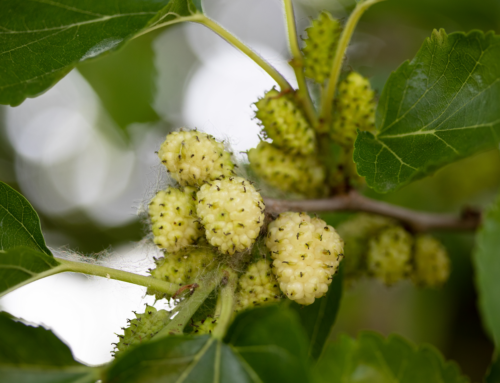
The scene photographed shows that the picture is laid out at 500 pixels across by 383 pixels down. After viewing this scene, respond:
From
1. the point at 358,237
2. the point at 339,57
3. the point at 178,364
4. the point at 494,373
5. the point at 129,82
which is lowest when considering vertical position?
the point at 494,373

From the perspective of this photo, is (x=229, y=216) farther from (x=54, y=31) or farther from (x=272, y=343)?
(x=54, y=31)

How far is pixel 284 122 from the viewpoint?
959 millimetres

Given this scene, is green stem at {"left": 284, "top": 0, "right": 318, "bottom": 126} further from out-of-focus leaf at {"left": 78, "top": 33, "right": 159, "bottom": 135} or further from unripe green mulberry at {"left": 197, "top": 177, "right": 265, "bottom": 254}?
out-of-focus leaf at {"left": 78, "top": 33, "right": 159, "bottom": 135}

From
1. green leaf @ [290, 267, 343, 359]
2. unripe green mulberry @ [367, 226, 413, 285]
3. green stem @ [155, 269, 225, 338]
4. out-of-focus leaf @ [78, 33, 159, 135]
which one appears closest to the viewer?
green stem @ [155, 269, 225, 338]

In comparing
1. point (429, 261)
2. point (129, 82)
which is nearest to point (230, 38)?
point (429, 261)

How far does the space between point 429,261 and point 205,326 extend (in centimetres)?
69

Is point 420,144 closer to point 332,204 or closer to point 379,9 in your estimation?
point 332,204

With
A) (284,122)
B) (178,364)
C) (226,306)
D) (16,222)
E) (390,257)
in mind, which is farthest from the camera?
(390,257)

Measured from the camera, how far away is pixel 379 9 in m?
1.91

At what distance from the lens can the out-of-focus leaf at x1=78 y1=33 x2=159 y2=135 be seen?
5.77ft

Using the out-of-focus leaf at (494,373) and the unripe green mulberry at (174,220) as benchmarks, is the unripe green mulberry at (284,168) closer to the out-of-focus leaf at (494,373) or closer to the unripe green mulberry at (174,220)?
the unripe green mulberry at (174,220)

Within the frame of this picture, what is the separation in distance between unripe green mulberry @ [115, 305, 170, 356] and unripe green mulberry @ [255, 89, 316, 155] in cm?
42

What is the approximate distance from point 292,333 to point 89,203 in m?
1.83

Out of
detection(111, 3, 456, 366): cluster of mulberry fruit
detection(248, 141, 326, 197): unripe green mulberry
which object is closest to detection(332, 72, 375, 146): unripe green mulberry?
detection(111, 3, 456, 366): cluster of mulberry fruit
